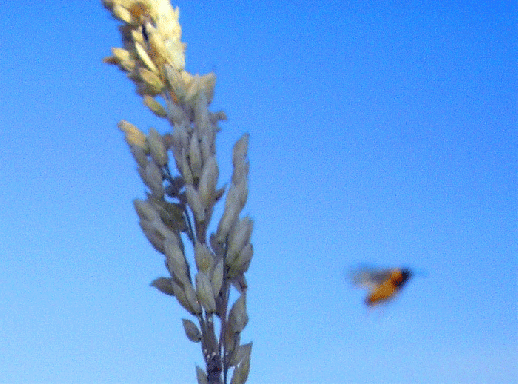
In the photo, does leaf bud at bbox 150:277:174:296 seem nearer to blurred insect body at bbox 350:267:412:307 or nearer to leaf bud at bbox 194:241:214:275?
leaf bud at bbox 194:241:214:275

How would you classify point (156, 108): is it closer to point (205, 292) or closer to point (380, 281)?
point (205, 292)

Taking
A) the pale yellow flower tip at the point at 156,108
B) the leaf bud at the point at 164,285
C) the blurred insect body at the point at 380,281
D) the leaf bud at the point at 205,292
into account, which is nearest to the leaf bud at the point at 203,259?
the leaf bud at the point at 205,292

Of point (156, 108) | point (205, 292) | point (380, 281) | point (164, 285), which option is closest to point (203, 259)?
point (205, 292)

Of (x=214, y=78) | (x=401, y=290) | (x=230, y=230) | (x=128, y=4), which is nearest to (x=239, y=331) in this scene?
(x=230, y=230)

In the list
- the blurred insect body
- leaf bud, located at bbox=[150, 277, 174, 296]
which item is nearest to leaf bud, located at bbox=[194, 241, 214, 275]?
leaf bud, located at bbox=[150, 277, 174, 296]

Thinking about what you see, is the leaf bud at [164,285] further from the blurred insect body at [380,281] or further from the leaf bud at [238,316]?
the blurred insect body at [380,281]

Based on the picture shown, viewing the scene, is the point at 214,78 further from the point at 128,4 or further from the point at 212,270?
Result: the point at 212,270

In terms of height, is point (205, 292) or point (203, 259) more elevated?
point (203, 259)

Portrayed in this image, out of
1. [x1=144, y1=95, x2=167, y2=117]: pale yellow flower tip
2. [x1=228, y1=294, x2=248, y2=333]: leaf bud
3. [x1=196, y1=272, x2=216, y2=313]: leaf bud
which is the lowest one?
[x1=228, y1=294, x2=248, y2=333]: leaf bud
